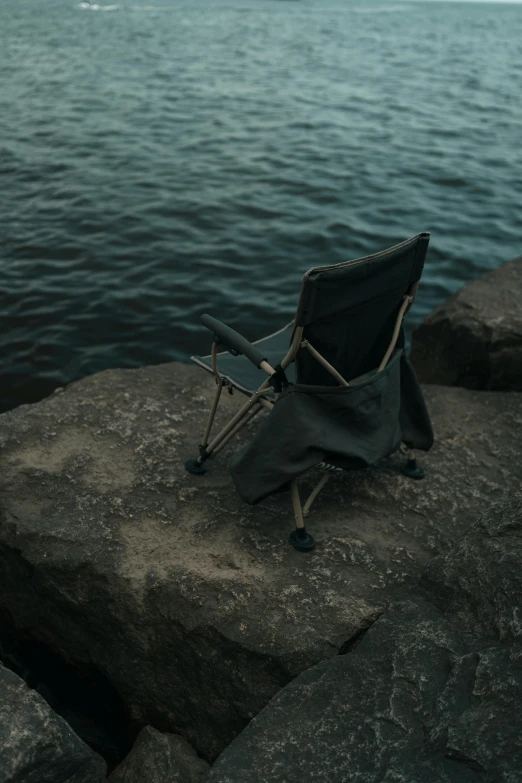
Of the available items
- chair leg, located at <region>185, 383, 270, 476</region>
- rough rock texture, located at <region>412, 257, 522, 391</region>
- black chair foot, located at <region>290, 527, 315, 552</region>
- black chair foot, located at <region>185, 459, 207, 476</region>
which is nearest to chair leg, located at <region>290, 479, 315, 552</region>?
black chair foot, located at <region>290, 527, 315, 552</region>

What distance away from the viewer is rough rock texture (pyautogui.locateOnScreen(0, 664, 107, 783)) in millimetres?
2320

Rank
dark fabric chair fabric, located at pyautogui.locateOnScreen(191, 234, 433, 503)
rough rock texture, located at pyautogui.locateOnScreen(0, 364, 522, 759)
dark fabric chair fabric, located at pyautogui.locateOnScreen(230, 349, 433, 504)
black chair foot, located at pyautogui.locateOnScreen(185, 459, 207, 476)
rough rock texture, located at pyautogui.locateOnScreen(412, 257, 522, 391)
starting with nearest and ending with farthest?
rough rock texture, located at pyautogui.locateOnScreen(0, 364, 522, 759), dark fabric chair fabric, located at pyautogui.locateOnScreen(191, 234, 433, 503), dark fabric chair fabric, located at pyautogui.locateOnScreen(230, 349, 433, 504), black chair foot, located at pyautogui.locateOnScreen(185, 459, 207, 476), rough rock texture, located at pyautogui.locateOnScreen(412, 257, 522, 391)

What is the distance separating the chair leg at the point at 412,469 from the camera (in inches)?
152

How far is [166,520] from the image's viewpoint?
3.53 metres

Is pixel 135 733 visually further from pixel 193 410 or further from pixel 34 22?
pixel 34 22

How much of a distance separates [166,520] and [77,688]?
0.84 meters

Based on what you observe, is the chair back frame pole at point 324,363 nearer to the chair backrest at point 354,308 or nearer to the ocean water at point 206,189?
the chair backrest at point 354,308

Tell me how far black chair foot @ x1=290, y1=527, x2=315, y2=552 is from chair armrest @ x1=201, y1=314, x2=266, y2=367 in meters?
0.73

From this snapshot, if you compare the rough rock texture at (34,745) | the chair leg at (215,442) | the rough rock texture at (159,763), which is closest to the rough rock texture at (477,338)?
the chair leg at (215,442)

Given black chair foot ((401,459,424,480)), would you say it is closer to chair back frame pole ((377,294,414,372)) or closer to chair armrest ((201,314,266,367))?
chair back frame pole ((377,294,414,372))

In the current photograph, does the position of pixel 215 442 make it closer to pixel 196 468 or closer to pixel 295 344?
pixel 196 468

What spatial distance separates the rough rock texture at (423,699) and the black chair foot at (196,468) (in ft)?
4.15

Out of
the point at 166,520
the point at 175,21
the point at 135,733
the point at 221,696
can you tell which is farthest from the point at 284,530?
the point at 175,21

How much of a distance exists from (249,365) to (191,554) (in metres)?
1.03
